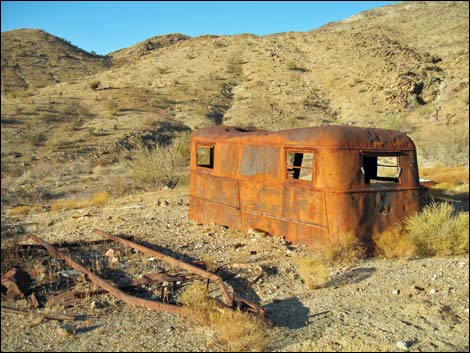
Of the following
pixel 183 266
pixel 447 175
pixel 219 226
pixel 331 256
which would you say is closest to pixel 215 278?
pixel 183 266

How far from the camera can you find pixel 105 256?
8016 millimetres

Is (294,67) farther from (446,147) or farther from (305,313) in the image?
(305,313)

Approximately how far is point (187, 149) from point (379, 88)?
18647mm

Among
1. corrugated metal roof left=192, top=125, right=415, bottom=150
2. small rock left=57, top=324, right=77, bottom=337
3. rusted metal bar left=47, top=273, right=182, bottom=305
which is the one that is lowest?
small rock left=57, top=324, right=77, bottom=337

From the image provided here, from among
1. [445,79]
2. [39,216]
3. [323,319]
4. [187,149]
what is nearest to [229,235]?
[323,319]

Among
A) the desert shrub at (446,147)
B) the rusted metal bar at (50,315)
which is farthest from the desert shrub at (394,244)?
the desert shrub at (446,147)

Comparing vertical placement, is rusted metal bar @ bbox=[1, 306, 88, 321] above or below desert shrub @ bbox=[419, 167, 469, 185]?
below

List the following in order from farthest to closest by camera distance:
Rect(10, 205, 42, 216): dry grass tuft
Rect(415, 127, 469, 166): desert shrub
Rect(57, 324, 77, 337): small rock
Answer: Rect(415, 127, 469, 166): desert shrub < Rect(10, 205, 42, 216): dry grass tuft < Rect(57, 324, 77, 337): small rock

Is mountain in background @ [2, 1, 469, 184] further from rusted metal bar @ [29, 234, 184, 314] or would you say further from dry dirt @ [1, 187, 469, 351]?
dry dirt @ [1, 187, 469, 351]

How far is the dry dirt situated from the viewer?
458 centimetres

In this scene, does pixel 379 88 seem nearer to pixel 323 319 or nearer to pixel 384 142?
pixel 384 142

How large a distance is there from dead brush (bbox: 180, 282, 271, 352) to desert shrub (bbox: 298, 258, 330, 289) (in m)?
1.58

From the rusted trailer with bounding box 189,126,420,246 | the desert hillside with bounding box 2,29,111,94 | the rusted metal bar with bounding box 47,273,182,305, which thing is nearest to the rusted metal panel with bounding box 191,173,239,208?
the rusted trailer with bounding box 189,126,420,246

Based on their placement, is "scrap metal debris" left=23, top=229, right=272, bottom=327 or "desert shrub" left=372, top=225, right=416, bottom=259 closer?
"scrap metal debris" left=23, top=229, right=272, bottom=327
